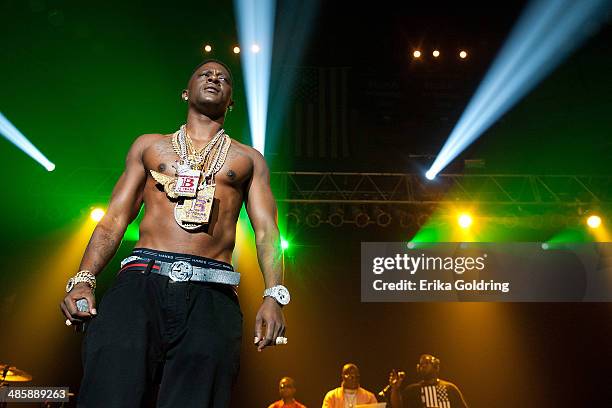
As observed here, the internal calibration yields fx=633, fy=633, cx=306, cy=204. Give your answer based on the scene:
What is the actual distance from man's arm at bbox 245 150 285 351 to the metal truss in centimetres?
703

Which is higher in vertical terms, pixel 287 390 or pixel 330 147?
pixel 330 147

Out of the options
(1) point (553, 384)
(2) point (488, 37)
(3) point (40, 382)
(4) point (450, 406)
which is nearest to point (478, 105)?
(2) point (488, 37)

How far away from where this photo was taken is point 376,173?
33.2 ft

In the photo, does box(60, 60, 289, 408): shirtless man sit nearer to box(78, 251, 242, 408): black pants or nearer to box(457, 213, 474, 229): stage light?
box(78, 251, 242, 408): black pants

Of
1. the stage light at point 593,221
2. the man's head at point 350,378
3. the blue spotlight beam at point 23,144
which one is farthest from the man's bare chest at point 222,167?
the stage light at point 593,221

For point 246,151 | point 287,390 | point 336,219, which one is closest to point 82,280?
point 246,151

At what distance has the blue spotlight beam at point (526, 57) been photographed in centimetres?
902

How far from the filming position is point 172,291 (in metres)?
2.39

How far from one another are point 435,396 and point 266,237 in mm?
5996

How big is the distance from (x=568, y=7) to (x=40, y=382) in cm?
1041

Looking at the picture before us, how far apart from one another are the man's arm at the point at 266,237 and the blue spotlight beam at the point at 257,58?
6.48m

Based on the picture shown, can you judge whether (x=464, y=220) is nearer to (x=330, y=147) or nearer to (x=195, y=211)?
(x=330, y=147)

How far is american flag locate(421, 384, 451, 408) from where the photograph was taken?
7984mm

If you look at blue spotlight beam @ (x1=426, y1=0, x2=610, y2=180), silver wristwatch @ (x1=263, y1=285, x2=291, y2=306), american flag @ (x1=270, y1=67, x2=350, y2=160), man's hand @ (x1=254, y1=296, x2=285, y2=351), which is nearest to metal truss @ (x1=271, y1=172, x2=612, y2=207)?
blue spotlight beam @ (x1=426, y1=0, x2=610, y2=180)
